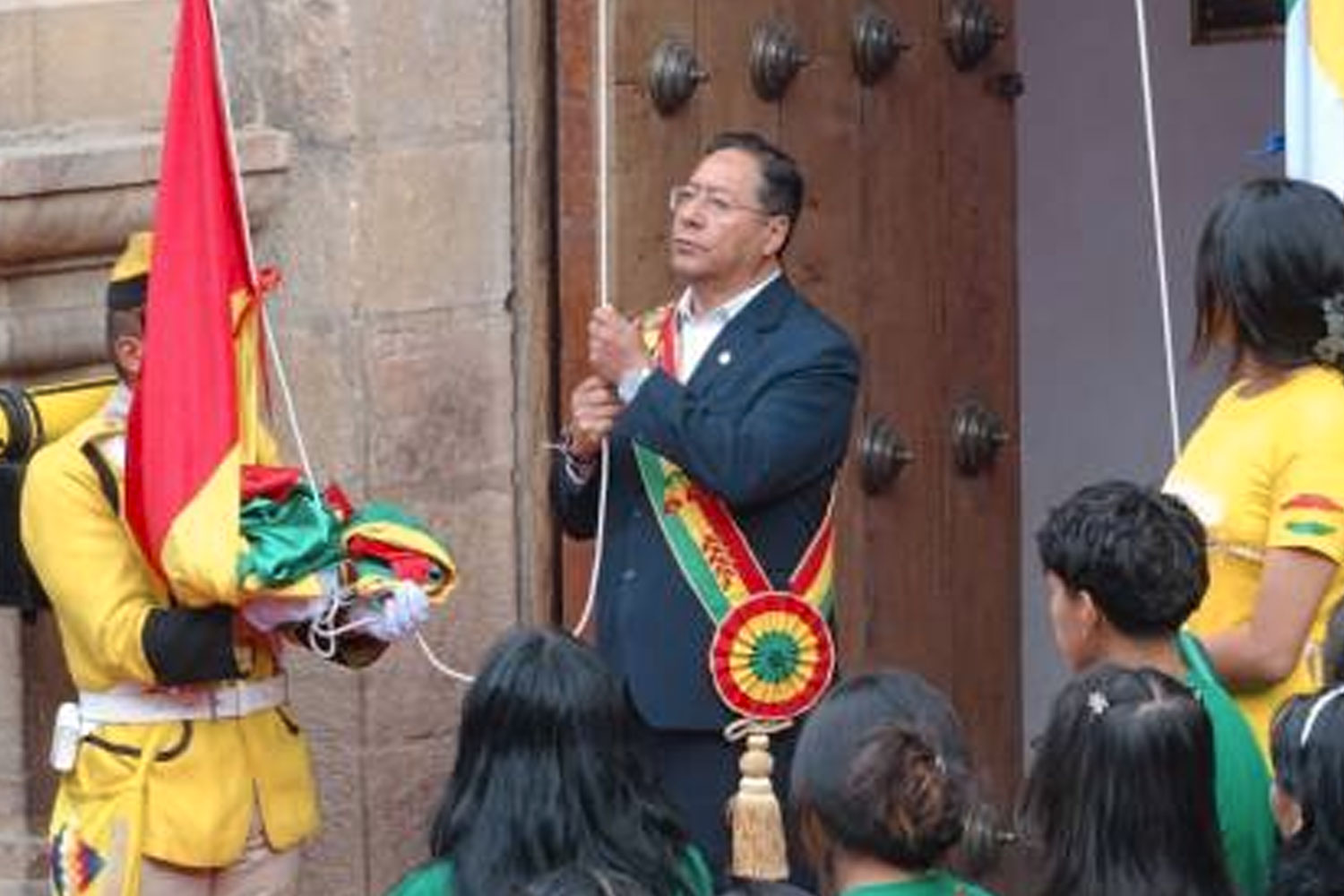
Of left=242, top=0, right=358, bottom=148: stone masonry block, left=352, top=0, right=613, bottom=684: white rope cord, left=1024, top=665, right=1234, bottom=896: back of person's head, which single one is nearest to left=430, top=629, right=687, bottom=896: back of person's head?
left=1024, top=665, right=1234, bottom=896: back of person's head

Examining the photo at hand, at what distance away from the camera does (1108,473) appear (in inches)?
336

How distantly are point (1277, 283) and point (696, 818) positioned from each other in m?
1.26

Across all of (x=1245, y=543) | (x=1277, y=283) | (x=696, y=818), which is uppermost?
(x=1277, y=283)

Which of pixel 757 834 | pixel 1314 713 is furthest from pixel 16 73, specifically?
pixel 1314 713

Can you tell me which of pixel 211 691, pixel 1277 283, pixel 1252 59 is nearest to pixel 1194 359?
pixel 1277 283

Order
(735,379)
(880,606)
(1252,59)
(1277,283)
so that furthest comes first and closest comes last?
(1252,59) → (880,606) → (735,379) → (1277,283)

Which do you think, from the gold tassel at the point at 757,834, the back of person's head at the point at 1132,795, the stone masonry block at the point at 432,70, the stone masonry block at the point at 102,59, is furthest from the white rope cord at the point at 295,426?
the back of person's head at the point at 1132,795

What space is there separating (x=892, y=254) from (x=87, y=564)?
216 centimetres

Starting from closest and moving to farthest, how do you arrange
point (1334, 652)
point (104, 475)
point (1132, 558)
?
point (1334, 652)
point (1132, 558)
point (104, 475)

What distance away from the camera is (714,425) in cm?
605

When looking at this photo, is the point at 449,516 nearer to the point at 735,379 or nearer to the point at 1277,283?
the point at 735,379

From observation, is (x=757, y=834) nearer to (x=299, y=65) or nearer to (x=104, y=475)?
(x=104, y=475)

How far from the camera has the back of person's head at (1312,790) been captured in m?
4.69

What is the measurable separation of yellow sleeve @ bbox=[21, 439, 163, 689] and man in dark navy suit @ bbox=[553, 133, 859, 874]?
2.46ft
